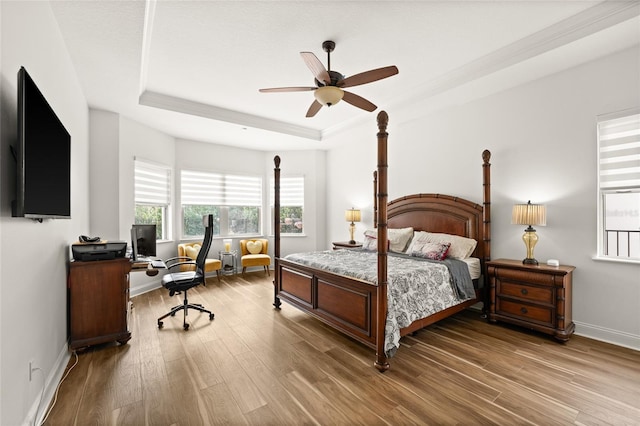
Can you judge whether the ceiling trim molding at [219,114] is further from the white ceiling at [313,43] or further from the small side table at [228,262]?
the small side table at [228,262]

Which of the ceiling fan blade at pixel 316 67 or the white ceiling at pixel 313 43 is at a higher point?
the white ceiling at pixel 313 43

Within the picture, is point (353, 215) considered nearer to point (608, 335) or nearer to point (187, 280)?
point (187, 280)

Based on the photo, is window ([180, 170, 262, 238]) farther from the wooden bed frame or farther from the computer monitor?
the wooden bed frame

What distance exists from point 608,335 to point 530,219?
134 cm

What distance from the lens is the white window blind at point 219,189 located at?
237 inches

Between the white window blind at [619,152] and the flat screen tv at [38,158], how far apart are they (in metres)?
4.75

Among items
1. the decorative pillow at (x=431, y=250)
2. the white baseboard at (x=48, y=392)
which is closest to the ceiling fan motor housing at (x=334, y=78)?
the decorative pillow at (x=431, y=250)

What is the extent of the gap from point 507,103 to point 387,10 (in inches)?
87.6

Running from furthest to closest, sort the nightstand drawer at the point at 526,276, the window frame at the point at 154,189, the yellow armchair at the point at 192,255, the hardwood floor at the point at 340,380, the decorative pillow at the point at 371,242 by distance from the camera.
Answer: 1. the yellow armchair at the point at 192,255
2. the window frame at the point at 154,189
3. the decorative pillow at the point at 371,242
4. the nightstand drawer at the point at 526,276
5. the hardwood floor at the point at 340,380

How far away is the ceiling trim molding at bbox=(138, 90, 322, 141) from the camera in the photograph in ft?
13.5

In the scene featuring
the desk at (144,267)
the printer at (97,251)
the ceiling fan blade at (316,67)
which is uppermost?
the ceiling fan blade at (316,67)

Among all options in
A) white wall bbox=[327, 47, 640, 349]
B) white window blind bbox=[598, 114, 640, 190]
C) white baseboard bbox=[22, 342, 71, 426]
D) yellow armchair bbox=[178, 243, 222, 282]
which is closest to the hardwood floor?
white baseboard bbox=[22, 342, 71, 426]

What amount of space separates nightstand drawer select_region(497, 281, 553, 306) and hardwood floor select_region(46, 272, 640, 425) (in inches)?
15.8

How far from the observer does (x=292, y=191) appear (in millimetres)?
6934
